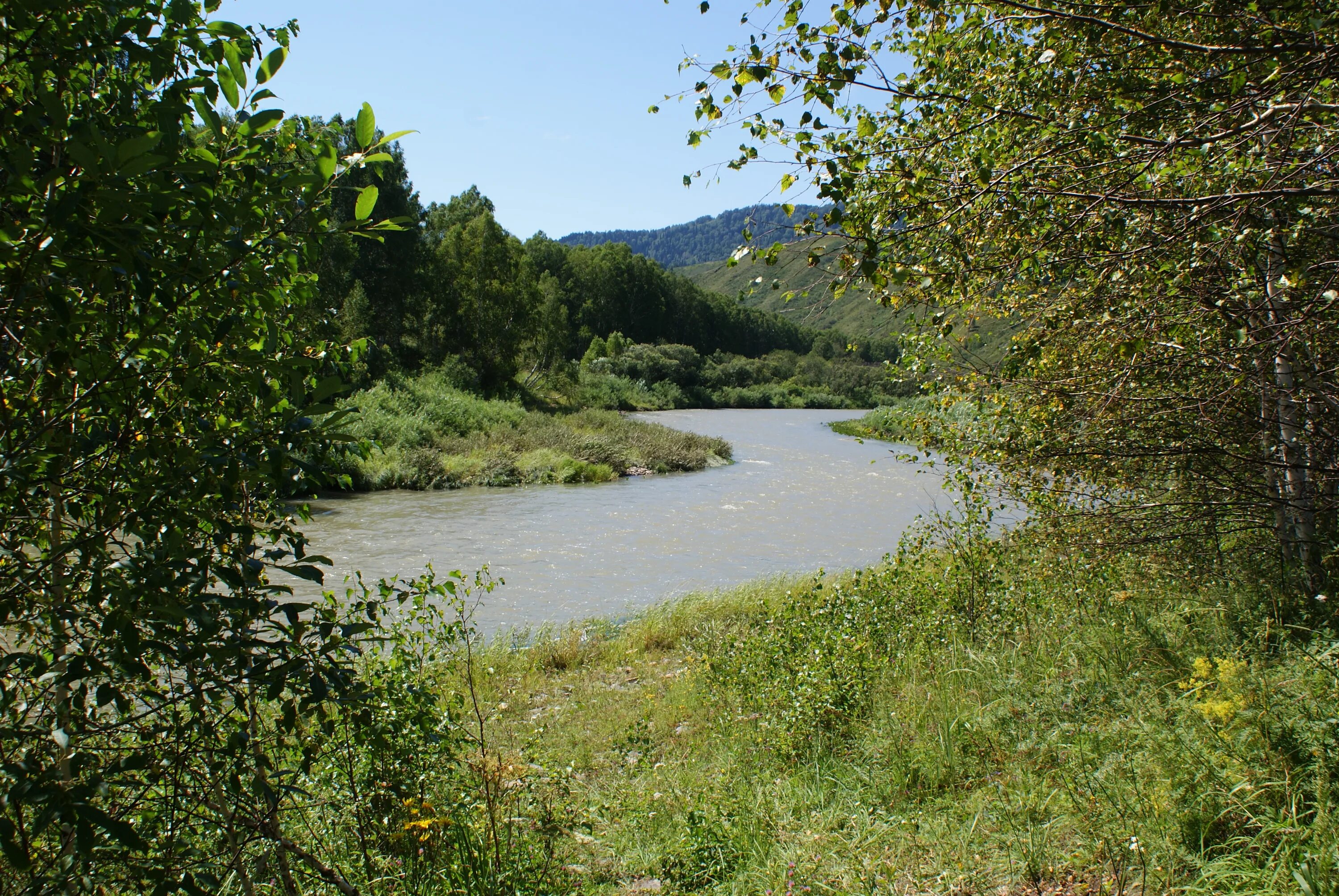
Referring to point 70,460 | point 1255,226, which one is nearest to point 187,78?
point 70,460

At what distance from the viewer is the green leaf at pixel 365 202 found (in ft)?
5.86

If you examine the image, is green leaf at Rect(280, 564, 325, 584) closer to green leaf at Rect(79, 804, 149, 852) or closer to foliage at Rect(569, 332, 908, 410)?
green leaf at Rect(79, 804, 149, 852)

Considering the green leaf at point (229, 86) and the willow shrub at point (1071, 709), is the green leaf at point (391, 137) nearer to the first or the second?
the green leaf at point (229, 86)

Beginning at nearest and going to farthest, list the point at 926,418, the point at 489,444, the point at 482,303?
1. the point at 926,418
2. the point at 489,444
3. the point at 482,303

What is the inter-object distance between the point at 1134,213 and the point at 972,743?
2805 millimetres

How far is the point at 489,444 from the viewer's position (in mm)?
25719

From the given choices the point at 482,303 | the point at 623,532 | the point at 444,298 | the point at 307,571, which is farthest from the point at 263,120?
the point at 444,298

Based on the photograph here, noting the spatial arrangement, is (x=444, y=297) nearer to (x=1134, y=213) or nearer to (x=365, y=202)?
(x=1134, y=213)

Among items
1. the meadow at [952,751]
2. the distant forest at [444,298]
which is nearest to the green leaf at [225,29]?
the meadow at [952,751]

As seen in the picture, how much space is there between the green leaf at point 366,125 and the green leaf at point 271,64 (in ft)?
0.68

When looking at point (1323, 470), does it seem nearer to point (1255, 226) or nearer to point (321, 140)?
point (1255, 226)

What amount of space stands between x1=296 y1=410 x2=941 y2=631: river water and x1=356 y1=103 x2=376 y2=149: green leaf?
571 cm

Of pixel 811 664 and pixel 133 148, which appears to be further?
pixel 811 664

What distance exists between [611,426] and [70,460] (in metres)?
30.1
